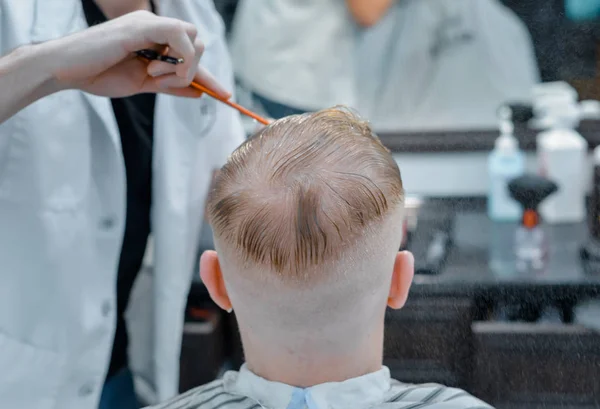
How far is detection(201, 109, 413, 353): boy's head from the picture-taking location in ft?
2.78

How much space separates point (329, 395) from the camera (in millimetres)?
917

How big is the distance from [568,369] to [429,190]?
772 mm

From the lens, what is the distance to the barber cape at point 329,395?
3.02 feet

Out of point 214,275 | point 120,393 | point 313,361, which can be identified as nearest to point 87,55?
point 214,275

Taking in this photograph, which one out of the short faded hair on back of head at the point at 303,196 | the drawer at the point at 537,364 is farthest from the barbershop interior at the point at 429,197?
the short faded hair on back of head at the point at 303,196

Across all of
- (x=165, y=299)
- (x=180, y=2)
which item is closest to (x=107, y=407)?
(x=165, y=299)

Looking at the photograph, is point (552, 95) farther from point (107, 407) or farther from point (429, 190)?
point (107, 407)

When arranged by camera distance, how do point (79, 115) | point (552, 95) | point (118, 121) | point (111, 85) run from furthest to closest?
1. point (552, 95)
2. point (118, 121)
3. point (79, 115)
4. point (111, 85)

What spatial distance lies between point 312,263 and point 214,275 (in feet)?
0.62

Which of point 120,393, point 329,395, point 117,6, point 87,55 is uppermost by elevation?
point 117,6

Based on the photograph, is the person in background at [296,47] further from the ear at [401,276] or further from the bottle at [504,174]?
the ear at [401,276]

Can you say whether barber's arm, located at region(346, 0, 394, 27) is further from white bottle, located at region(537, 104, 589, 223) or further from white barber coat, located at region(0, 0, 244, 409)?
white barber coat, located at region(0, 0, 244, 409)

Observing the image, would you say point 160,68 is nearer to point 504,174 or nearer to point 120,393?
point 120,393

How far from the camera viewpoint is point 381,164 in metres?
0.90
